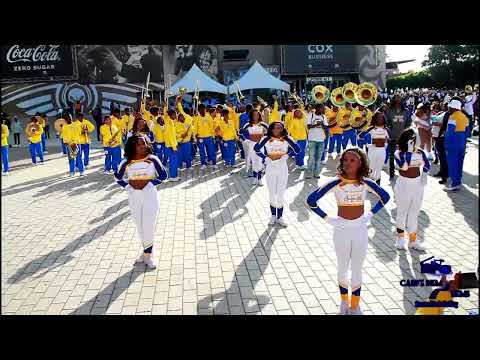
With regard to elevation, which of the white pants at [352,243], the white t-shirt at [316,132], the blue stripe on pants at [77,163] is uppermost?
the white t-shirt at [316,132]

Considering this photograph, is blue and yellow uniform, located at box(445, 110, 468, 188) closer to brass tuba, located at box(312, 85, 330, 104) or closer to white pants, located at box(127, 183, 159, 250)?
brass tuba, located at box(312, 85, 330, 104)

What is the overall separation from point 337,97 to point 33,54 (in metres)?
21.2

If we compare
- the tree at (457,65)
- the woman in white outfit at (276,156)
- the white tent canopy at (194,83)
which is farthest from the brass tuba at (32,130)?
the tree at (457,65)

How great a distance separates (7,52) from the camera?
25.4 metres

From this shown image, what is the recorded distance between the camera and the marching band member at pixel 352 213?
4.57 m

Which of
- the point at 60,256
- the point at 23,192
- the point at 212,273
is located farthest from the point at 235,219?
the point at 23,192

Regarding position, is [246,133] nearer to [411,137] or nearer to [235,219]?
[235,219]

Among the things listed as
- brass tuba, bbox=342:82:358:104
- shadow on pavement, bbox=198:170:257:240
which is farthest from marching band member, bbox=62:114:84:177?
brass tuba, bbox=342:82:358:104

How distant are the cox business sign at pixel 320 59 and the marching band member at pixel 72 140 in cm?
1977

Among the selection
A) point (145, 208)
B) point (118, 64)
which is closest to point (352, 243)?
point (145, 208)

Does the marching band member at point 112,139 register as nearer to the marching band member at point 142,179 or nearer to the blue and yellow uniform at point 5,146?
the blue and yellow uniform at point 5,146

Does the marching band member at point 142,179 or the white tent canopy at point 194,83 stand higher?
the white tent canopy at point 194,83

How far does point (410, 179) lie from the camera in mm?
6355
